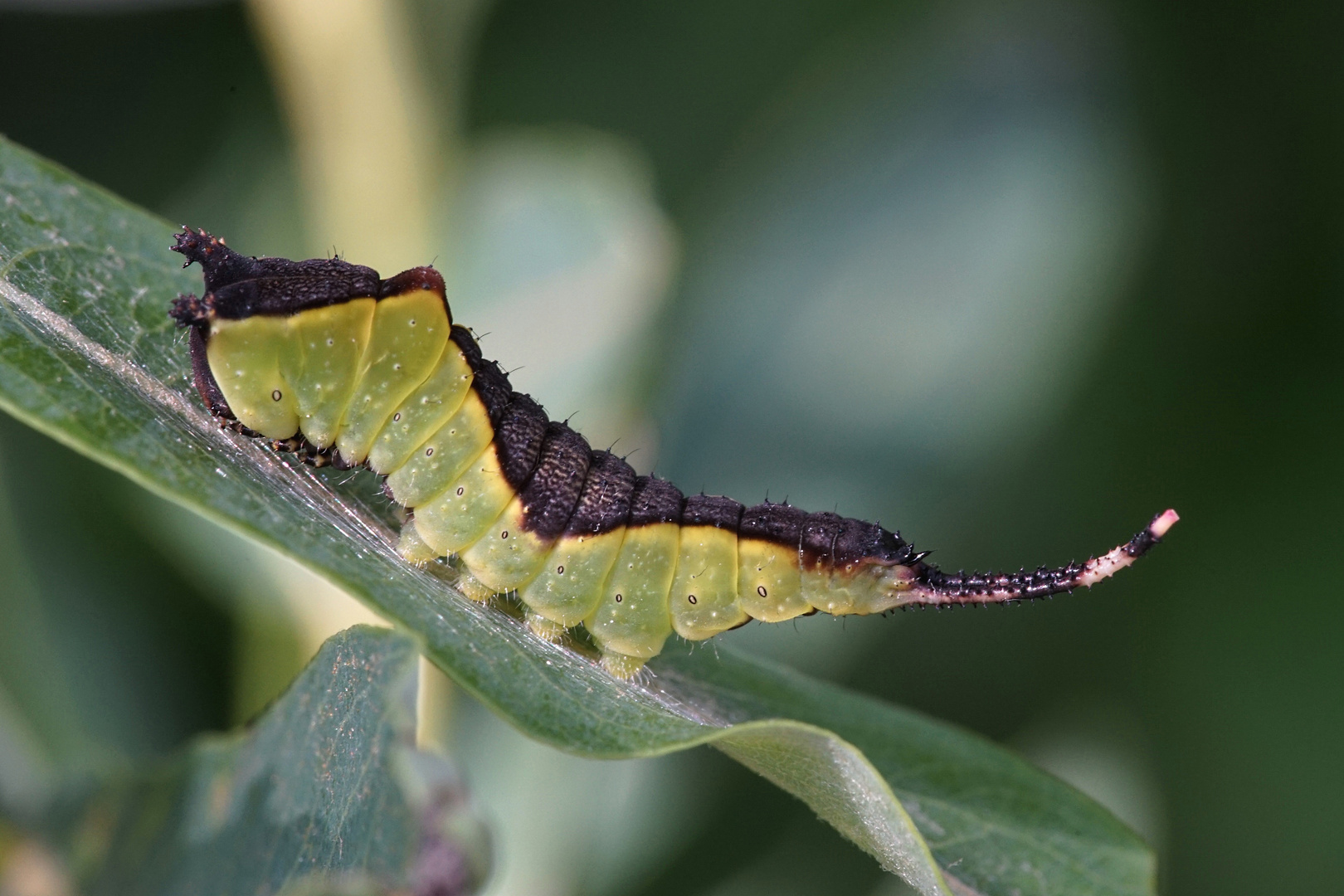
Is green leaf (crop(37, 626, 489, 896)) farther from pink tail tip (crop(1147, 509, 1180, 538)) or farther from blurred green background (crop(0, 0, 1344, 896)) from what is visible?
pink tail tip (crop(1147, 509, 1180, 538))

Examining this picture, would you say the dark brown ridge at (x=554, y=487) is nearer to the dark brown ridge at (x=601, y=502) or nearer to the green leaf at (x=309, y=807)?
the dark brown ridge at (x=601, y=502)

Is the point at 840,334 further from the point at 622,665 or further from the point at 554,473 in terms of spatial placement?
the point at 622,665

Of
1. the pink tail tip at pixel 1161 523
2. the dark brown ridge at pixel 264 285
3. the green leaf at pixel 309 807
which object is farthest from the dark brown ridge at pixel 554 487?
the pink tail tip at pixel 1161 523

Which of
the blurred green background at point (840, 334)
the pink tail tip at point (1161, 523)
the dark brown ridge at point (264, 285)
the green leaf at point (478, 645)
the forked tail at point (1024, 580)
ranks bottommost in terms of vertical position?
the green leaf at point (478, 645)

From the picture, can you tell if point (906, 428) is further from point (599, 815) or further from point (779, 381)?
point (599, 815)

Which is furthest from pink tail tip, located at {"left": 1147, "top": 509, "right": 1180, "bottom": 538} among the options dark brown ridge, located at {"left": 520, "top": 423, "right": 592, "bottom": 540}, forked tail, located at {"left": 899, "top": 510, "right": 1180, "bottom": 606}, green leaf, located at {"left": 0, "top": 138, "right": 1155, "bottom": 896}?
dark brown ridge, located at {"left": 520, "top": 423, "right": 592, "bottom": 540}

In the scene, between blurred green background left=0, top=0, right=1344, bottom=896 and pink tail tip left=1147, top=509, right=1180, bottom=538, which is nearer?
pink tail tip left=1147, top=509, right=1180, bottom=538
